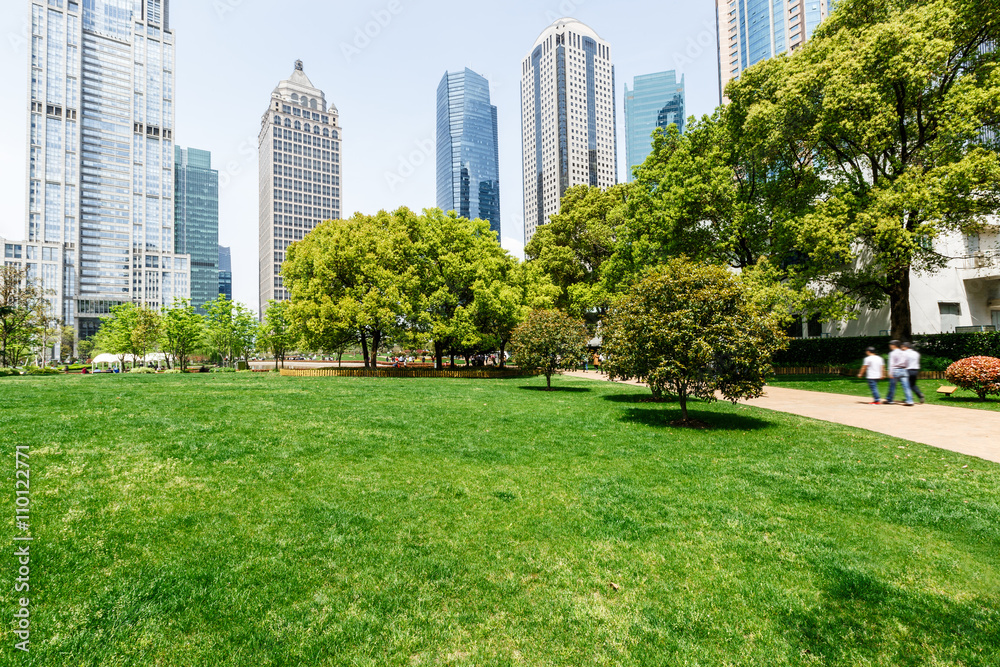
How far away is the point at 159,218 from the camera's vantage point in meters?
149

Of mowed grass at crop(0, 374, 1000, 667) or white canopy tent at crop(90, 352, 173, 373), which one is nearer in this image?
mowed grass at crop(0, 374, 1000, 667)

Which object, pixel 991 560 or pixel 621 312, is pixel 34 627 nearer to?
pixel 991 560

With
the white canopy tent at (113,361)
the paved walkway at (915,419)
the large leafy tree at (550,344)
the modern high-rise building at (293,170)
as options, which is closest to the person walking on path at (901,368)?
the paved walkway at (915,419)

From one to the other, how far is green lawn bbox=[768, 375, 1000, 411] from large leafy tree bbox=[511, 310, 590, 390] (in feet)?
25.4

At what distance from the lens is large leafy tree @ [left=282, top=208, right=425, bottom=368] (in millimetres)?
29062

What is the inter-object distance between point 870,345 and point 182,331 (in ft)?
149

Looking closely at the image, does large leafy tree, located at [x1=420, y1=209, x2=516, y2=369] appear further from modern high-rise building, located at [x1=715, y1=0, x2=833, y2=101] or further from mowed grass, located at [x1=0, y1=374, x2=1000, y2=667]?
modern high-rise building, located at [x1=715, y1=0, x2=833, y2=101]

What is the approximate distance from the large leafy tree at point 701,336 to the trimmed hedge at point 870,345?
662 inches

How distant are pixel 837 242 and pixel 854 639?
21617 millimetres

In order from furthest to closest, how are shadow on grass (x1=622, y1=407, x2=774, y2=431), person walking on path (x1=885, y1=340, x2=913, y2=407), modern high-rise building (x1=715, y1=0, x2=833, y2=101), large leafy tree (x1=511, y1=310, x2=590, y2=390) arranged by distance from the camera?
modern high-rise building (x1=715, y1=0, x2=833, y2=101)
large leafy tree (x1=511, y1=310, x2=590, y2=390)
person walking on path (x1=885, y1=340, x2=913, y2=407)
shadow on grass (x1=622, y1=407, x2=774, y2=431)

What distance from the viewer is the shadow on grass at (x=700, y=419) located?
37.0 ft

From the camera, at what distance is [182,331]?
35344mm

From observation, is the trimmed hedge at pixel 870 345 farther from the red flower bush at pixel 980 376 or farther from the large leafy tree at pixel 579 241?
the large leafy tree at pixel 579 241

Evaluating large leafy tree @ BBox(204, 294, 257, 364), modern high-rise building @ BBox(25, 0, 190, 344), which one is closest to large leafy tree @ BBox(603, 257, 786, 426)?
large leafy tree @ BBox(204, 294, 257, 364)
